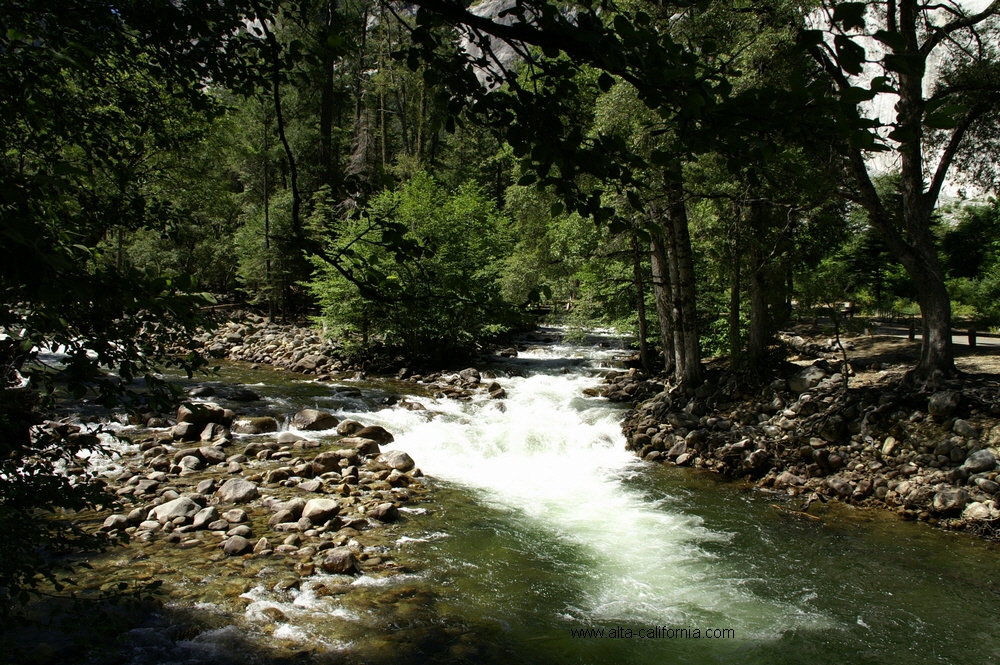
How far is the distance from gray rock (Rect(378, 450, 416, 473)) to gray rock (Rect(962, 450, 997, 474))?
740cm

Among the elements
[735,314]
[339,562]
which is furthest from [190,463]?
[735,314]

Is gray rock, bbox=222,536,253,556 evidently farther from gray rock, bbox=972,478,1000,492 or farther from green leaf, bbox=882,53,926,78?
gray rock, bbox=972,478,1000,492

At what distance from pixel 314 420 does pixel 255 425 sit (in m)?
1.01

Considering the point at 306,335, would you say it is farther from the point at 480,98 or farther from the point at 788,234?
the point at 480,98

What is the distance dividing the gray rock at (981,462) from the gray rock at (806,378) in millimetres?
3188

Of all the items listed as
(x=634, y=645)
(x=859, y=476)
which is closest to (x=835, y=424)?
(x=859, y=476)

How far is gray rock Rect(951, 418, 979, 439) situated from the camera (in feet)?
25.9

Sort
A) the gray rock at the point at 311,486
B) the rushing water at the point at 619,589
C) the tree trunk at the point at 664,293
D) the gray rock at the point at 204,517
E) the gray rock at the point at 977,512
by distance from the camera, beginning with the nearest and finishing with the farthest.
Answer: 1. the rushing water at the point at 619,589
2. the gray rock at the point at 204,517
3. the gray rock at the point at 977,512
4. the gray rock at the point at 311,486
5. the tree trunk at the point at 664,293

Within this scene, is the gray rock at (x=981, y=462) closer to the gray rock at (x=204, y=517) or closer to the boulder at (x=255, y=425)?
the gray rock at (x=204, y=517)

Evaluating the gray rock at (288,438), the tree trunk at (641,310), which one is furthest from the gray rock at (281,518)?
the tree trunk at (641,310)

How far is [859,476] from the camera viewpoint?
8.30 meters

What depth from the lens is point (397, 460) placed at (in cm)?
905

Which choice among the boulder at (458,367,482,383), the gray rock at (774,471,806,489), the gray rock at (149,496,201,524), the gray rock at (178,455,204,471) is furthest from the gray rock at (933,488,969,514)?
the boulder at (458,367,482,383)

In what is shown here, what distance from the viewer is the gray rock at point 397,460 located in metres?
8.95
